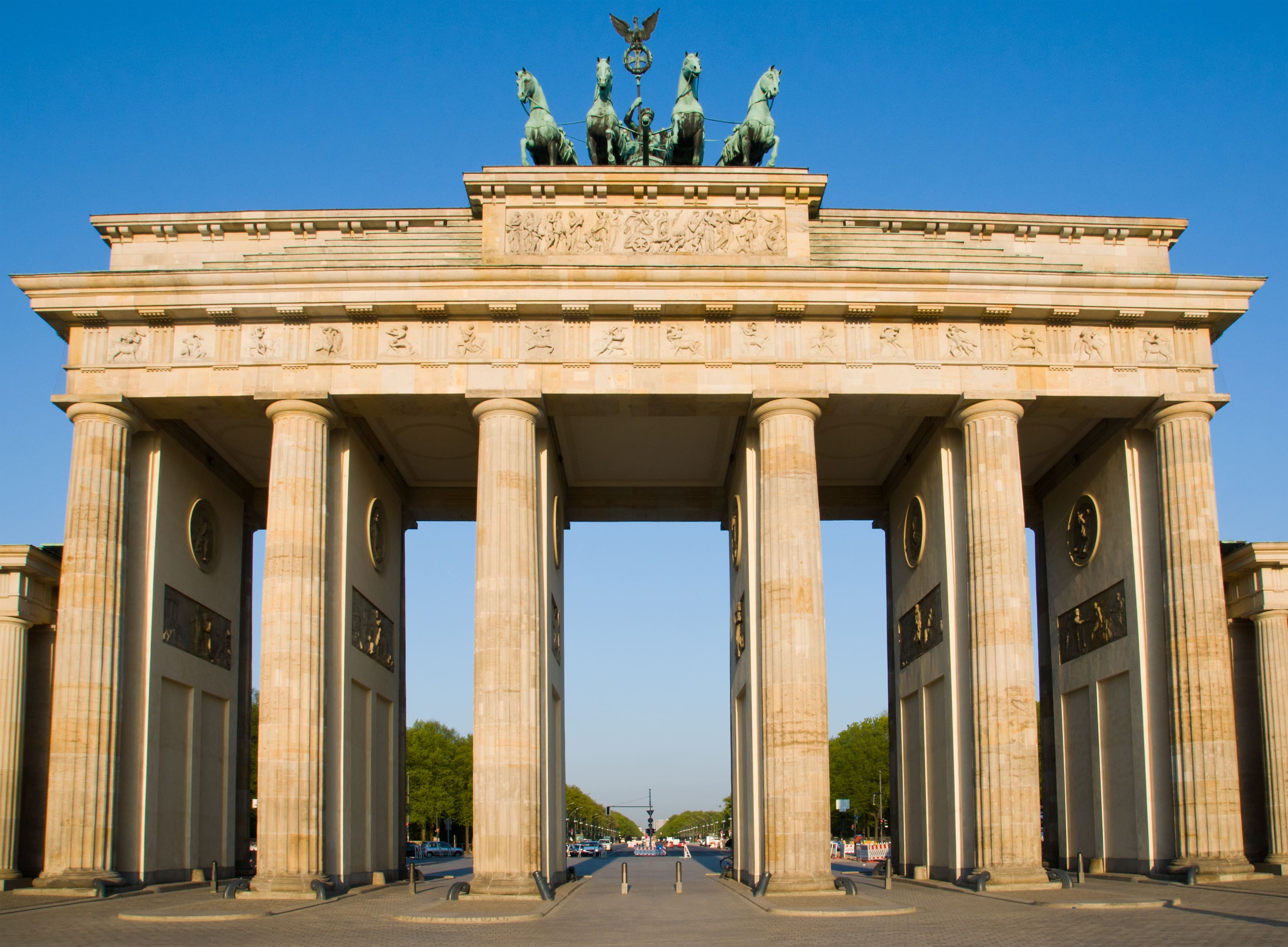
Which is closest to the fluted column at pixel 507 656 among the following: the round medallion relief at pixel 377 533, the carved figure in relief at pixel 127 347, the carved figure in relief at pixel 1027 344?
the round medallion relief at pixel 377 533

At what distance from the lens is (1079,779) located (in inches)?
1220

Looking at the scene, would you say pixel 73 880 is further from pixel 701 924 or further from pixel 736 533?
pixel 736 533

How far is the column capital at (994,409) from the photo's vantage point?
86.4ft

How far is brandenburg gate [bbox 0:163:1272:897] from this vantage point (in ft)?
80.3

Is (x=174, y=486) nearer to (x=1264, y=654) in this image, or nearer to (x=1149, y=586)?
(x=1149, y=586)

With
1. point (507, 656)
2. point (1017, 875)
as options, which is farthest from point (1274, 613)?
point (507, 656)

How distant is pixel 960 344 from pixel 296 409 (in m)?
15.0

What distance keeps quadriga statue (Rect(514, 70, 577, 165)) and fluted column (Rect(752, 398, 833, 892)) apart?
9015 millimetres

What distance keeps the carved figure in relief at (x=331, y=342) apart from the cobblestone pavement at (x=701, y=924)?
11.6 m

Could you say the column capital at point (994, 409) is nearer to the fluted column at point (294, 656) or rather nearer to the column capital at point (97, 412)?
the fluted column at point (294, 656)

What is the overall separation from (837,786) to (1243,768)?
7301cm

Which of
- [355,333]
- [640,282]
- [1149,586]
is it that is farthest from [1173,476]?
[355,333]

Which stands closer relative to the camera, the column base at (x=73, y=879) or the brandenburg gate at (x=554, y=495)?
the column base at (x=73, y=879)

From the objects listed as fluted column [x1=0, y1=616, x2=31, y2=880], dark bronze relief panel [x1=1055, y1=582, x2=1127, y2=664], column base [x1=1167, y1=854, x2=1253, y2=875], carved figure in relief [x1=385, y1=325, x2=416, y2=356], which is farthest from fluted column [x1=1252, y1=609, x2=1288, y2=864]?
fluted column [x1=0, y1=616, x2=31, y2=880]
